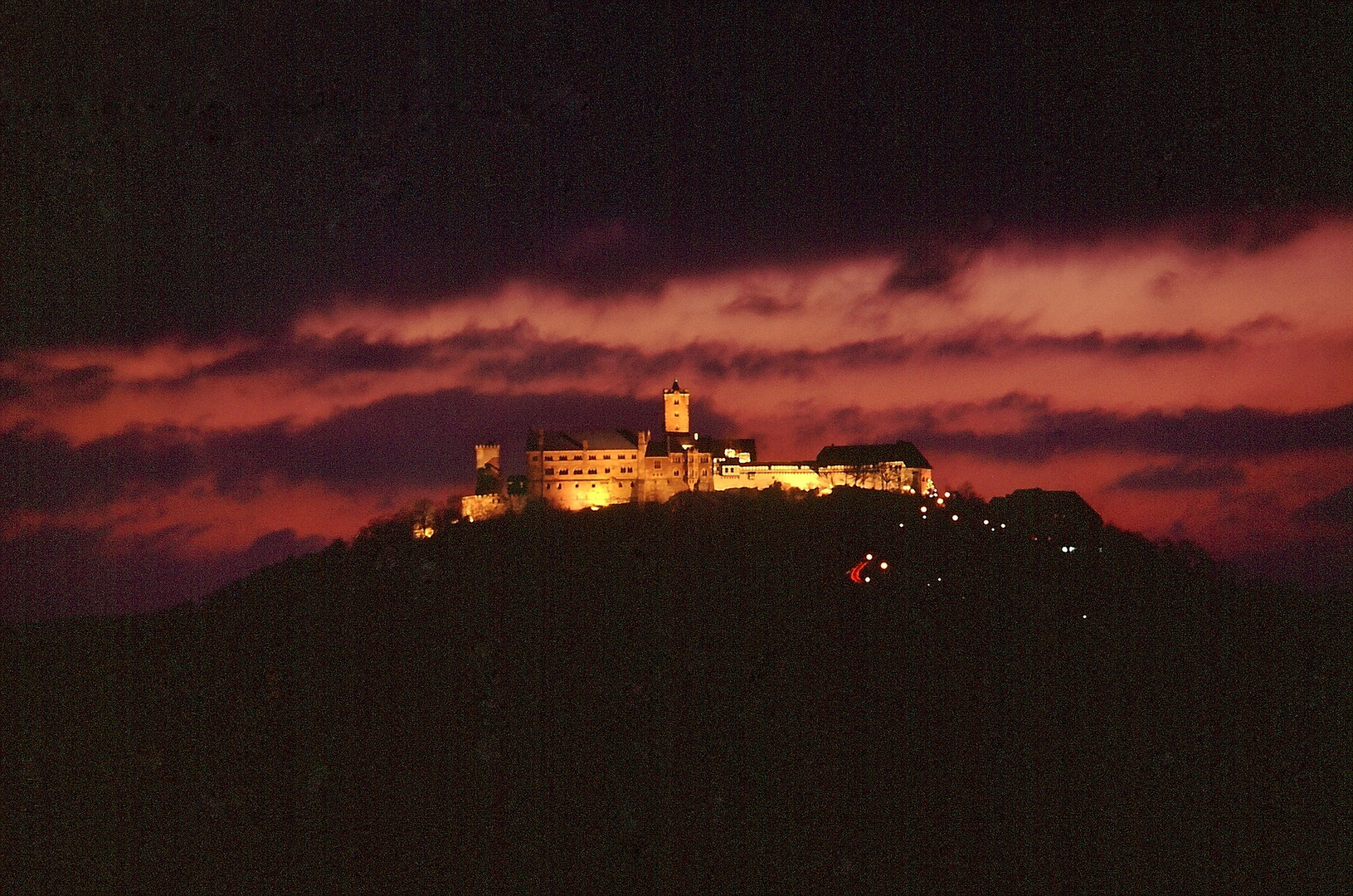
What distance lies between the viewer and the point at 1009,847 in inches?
2515

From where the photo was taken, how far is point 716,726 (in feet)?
232

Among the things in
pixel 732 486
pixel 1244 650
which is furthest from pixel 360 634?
pixel 1244 650

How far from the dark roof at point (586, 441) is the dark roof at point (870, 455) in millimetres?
14242

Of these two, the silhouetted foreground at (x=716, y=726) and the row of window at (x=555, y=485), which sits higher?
the row of window at (x=555, y=485)

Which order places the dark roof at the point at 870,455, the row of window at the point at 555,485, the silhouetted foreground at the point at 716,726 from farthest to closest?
the dark roof at the point at 870,455 < the row of window at the point at 555,485 < the silhouetted foreground at the point at 716,726

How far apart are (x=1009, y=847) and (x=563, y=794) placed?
76.2 feet

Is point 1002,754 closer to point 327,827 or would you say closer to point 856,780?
point 856,780

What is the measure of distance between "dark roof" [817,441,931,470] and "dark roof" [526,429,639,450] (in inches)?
561

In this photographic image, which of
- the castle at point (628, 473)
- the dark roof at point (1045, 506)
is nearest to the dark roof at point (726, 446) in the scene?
the castle at point (628, 473)

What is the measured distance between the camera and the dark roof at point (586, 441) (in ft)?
299

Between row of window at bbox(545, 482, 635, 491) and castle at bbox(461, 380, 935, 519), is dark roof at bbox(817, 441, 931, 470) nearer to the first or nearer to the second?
castle at bbox(461, 380, 935, 519)

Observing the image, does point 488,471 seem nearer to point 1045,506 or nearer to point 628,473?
point 628,473

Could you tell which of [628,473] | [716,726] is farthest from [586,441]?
[716,726]

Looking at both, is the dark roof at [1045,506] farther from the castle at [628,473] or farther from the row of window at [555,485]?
the row of window at [555,485]
